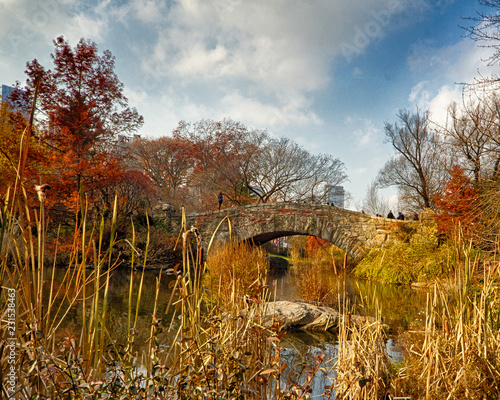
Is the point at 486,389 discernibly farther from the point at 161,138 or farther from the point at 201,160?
the point at 161,138

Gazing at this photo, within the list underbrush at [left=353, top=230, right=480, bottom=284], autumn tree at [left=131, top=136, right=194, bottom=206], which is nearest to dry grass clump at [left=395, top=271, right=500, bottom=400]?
underbrush at [left=353, top=230, right=480, bottom=284]

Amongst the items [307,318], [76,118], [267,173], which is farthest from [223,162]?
[307,318]

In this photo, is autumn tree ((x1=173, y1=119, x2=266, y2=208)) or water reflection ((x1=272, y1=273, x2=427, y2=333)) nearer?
water reflection ((x1=272, y1=273, x2=427, y2=333))

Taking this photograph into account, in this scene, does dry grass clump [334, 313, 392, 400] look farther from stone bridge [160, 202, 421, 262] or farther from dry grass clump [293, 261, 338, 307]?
stone bridge [160, 202, 421, 262]

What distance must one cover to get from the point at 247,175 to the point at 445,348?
1524 centimetres

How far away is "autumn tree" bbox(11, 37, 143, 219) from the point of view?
372 inches

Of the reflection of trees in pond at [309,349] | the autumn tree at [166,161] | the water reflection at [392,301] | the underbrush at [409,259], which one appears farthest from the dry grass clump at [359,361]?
the autumn tree at [166,161]

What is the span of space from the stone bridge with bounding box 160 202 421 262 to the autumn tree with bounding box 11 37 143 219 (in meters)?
4.28

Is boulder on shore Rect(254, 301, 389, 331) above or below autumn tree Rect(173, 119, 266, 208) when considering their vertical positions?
below

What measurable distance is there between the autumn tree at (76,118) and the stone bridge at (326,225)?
4280 mm

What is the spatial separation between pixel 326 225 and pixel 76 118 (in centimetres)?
923

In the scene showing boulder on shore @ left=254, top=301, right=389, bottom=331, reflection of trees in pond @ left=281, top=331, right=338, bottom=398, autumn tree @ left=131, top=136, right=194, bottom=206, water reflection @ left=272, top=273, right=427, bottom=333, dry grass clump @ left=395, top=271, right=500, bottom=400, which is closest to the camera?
dry grass clump @ left=395, top=271, right=500, bottom=400

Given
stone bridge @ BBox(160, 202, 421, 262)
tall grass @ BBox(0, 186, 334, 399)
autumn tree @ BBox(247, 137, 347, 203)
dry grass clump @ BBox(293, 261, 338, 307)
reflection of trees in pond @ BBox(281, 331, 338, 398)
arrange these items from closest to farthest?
tall grass @ BBox(0, 186, 334, 399), reflection of trees in pond @ BBox(281, 331, 338, 398), dry grass clump @ BBox(293, 261, 338, 307), stone bridge @ BBox(160, 202, 421, 262), autumn tree @ BBox(247, 137, 347, 203)

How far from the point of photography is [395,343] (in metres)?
4.24
